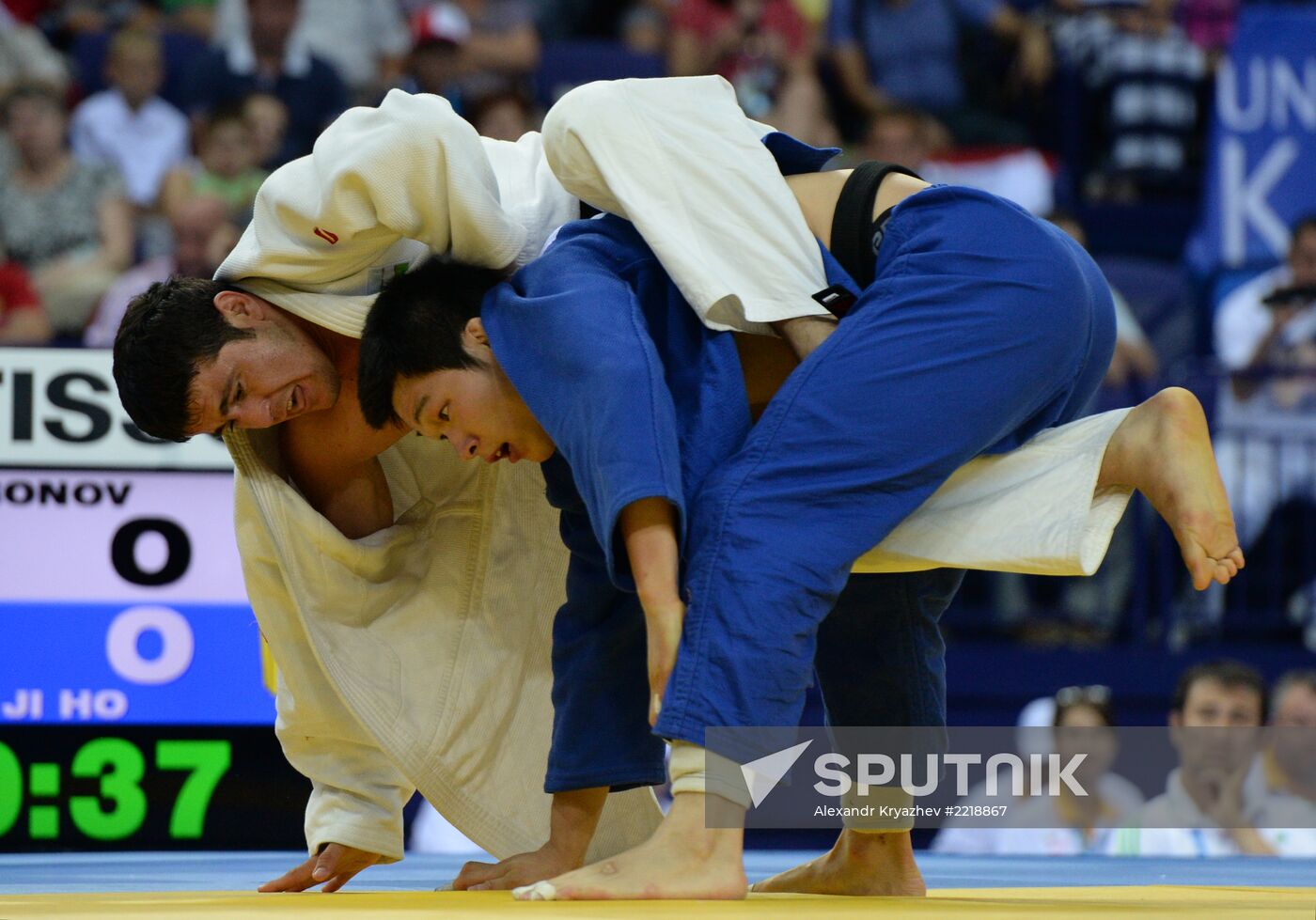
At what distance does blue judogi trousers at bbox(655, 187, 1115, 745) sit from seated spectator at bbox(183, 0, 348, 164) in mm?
3820

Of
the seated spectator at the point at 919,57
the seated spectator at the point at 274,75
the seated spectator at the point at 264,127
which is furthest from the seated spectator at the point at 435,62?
the seated spectator at the point at 919,57

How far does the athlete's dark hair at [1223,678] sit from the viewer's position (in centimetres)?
355

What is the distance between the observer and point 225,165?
16.7 ft

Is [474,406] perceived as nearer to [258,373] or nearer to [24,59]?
[258,373]

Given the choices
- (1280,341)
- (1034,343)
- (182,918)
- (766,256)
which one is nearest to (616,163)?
(766,256)

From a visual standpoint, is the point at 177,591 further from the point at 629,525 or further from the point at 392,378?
the point at 629,525

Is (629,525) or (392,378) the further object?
(392,378)

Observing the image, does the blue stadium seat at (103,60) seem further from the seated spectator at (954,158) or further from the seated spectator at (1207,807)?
the seated spectator at (1207,807)

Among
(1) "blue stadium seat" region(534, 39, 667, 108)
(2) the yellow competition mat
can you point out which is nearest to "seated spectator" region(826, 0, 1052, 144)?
(1) "blue stadium seat" region(534, 39, 667, 108)

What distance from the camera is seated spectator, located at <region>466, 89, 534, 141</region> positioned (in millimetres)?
5004

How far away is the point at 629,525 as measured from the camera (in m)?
1.71

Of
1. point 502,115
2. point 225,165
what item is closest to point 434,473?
point 502,115

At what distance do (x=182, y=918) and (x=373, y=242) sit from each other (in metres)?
0.87

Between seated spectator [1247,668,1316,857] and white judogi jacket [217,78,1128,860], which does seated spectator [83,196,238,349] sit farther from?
seated spectator [1247,668,1316,857]
